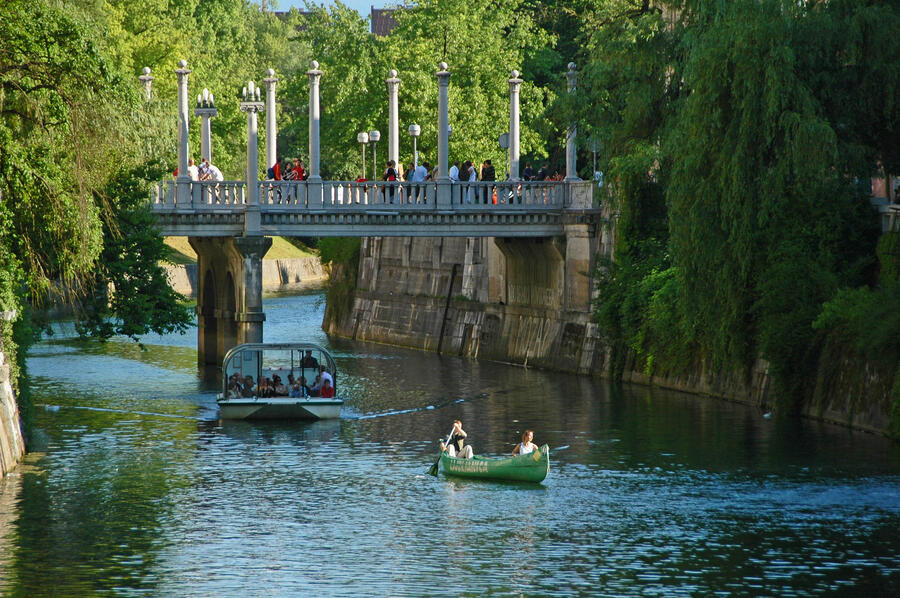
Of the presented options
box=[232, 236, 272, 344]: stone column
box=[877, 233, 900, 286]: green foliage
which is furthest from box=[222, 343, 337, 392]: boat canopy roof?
box=[877, 233, 900, 286]: green foliage

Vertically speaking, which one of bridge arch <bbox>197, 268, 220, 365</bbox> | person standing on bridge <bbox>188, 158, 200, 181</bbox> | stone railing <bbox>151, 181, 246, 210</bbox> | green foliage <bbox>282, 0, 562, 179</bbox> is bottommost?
bridge arch <bbox>197, 268, 220, 365</bbox>

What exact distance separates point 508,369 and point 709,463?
2143 cm

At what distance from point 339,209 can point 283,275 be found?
2100 inches

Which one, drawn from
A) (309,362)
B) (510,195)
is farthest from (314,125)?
(309,362)

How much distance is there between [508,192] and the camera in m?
51.9

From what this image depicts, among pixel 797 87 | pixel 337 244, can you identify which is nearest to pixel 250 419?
pixel 797 87

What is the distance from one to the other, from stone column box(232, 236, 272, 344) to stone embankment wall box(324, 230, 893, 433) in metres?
10.5

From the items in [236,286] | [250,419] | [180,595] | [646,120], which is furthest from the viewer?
[236,286]

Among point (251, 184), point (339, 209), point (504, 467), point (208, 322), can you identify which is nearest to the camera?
point (504, 467)

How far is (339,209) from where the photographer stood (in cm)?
4884

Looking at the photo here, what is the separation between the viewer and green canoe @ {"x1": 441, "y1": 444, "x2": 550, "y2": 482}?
32.8 meters

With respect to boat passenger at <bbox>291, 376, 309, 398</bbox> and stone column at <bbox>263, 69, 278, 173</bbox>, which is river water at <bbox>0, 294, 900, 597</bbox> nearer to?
boat passenger at <bbox>291, 376, 309, 398</bbox>

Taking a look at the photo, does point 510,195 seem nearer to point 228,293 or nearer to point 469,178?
point 469,178

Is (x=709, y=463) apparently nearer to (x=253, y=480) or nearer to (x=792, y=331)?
(x=792, y=331)
